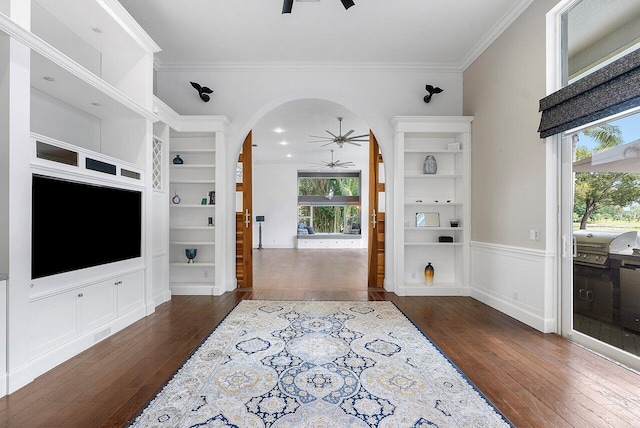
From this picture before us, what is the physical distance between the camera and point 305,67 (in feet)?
16.0

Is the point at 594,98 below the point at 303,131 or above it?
below

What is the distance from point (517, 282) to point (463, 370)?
1.73 meters

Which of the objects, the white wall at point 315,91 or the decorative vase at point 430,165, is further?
the white wall at point 315,91

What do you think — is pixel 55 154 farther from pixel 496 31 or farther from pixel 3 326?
pixel 496 31

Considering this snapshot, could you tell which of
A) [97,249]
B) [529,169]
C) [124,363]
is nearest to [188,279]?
[97,249]

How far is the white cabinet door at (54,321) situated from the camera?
7.46ft

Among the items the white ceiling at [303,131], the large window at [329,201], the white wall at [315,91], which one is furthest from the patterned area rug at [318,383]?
the large window at [329,201]

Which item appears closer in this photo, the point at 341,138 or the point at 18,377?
the point at 18,377

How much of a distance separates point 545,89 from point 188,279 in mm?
4984

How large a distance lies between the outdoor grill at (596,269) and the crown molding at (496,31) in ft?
7.91

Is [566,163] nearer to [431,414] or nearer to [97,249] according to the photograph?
[431,414]

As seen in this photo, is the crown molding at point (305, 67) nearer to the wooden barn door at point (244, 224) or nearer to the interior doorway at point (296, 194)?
the wooden barn door at point (244, 224)

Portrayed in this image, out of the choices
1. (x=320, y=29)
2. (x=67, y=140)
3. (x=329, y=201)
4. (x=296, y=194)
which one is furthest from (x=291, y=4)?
(x=329, y=201)

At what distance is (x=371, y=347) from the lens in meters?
2.74
